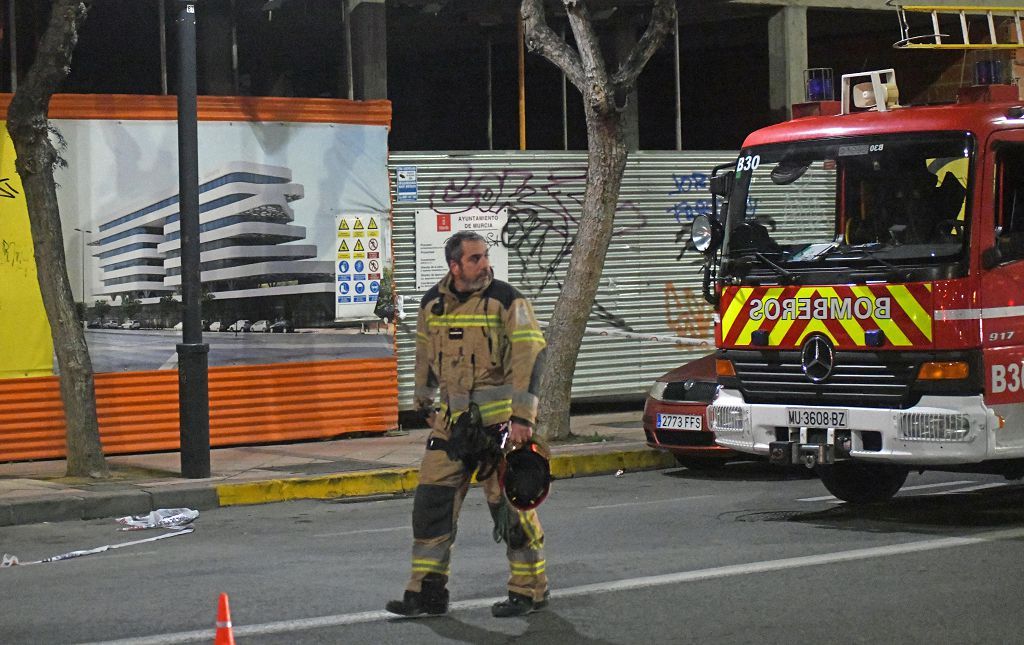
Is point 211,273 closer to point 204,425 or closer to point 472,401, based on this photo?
point 204,425

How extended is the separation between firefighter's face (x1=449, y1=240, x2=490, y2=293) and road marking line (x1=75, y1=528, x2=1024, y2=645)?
157cm

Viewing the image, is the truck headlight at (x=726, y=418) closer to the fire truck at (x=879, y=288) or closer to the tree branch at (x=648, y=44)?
the fire truck at (x=879, y=288)

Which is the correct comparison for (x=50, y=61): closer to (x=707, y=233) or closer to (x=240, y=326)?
(x=240, y=326)

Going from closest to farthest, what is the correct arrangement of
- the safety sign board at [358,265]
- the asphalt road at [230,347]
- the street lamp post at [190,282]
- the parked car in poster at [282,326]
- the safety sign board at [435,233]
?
1. the street lamp post at [190,282]
2. the asphalt road at [230,347]
3. the parked car in poster at [282,326]
4. the safety sign board at [358,265]
5. the safety sign board at [435,233]

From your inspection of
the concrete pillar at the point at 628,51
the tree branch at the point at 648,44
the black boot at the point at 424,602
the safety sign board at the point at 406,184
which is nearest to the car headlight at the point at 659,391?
the tree branch at the point at 648,44

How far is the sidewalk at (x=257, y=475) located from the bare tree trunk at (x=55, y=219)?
409 mm

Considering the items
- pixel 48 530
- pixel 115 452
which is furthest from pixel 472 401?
pixel 115 452

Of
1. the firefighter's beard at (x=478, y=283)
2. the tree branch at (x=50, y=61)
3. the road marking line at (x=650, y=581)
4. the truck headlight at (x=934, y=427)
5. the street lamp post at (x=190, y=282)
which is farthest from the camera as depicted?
the street lamp post at (x=190, y=282)

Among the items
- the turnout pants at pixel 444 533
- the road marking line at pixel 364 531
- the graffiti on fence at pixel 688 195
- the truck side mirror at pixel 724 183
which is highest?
the graffiti on fence at pixel 688 195

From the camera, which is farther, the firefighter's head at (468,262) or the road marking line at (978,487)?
the road marking line at (978,487)

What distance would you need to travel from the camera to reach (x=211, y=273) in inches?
581

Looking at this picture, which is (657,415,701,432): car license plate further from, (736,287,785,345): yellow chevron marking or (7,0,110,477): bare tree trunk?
(7,0,110,477): bare tree trunk

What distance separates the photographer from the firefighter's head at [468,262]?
277 inches

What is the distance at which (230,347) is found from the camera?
14.8 m
